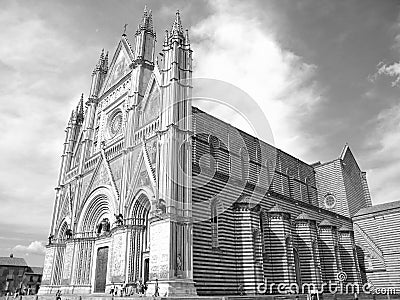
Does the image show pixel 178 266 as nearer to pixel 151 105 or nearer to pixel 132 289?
pixel 132 289

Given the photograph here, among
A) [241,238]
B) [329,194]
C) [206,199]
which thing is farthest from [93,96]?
[329,194]

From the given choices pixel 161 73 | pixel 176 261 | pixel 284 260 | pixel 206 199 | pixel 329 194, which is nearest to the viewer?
pixel 176 261

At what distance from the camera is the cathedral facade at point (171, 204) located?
1934 cm

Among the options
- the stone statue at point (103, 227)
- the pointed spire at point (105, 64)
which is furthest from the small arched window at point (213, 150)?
the pointed spire at point (105, 64)

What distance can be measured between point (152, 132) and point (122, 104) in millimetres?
8095

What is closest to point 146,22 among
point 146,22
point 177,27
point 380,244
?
point 146,22

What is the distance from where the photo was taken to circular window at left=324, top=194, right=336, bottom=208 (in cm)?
3716

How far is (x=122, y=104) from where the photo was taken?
97.5 ft

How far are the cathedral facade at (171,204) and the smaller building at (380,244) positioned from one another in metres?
2.16

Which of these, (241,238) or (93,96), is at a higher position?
(93,96)

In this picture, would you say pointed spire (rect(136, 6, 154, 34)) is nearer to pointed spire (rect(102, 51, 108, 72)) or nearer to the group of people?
pointed spire (rect(102, 51, 108, 72))

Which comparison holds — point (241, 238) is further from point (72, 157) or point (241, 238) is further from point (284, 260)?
point (72, 157)

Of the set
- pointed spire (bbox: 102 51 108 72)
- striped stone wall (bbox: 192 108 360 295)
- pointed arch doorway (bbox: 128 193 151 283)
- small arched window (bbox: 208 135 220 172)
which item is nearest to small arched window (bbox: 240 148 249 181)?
striped stone wall (bbox: 192 108 360 295)

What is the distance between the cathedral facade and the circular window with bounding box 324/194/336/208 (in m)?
3.17
